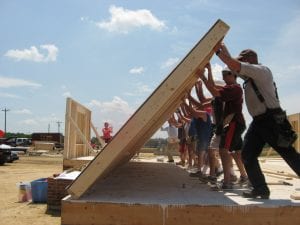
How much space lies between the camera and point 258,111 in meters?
4.86

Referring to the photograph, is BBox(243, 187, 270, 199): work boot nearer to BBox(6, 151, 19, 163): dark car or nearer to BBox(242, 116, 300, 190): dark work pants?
BBox(242, 116, 300, 190): dark work pants

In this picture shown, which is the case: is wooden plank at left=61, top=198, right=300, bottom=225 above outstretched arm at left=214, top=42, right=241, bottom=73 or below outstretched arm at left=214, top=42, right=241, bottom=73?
below

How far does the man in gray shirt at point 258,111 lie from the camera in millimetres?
4754

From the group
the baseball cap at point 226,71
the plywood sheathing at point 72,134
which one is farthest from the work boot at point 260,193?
the plywood sheathing at point 72,134

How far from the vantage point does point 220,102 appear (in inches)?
234

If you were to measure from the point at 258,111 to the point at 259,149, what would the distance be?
0.46m

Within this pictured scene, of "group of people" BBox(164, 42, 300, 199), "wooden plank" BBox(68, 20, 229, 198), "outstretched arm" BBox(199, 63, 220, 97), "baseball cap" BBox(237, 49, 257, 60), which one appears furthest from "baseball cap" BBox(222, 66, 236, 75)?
"wooden plank" BBox(68, 20, 229, 198)

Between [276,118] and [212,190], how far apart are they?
4.37ft

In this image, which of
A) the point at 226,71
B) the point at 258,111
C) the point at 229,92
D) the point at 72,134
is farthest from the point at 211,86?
the point at 72,134

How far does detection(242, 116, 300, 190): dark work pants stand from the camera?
478 centimetres

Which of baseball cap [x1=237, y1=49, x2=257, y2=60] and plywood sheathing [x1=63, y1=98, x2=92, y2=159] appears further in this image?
plywood sheathing [x1=63, y1=98, x2=92, y2=159]

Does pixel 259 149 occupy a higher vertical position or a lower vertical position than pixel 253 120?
lower

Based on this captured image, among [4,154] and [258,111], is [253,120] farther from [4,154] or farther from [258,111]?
[4,154]

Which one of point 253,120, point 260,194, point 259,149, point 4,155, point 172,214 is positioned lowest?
point 172,214
